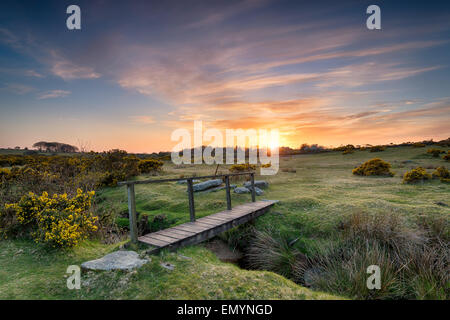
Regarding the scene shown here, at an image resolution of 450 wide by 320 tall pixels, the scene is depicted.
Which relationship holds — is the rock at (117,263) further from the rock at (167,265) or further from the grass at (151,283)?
the rock at (167,265)

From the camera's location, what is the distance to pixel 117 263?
159 inches

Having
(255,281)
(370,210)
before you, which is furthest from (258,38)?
(255,281)

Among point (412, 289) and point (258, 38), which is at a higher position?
point (258, 38)

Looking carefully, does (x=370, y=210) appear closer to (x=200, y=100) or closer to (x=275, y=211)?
(x=275, y=211)

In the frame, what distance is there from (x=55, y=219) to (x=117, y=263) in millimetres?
2530

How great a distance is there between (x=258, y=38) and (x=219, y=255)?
10330mm

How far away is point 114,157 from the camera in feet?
54.5

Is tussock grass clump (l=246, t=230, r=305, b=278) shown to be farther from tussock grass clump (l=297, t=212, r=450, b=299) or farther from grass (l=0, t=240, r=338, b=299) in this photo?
grass (l=0, t=240, r=338, b=299)

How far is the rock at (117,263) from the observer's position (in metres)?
3.89

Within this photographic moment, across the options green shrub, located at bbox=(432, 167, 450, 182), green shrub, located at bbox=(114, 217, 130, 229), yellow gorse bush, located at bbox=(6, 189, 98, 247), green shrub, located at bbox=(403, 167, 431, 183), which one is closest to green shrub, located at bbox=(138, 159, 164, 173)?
green shrub, located at bbox=(114, 217, 130, 229)

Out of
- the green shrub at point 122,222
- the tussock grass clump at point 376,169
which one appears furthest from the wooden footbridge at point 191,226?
the tussock grass clump at point 376,169

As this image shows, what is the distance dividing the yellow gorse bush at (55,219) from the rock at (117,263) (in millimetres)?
1240

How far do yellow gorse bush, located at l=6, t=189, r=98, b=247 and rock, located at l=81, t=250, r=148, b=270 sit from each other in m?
1.24
